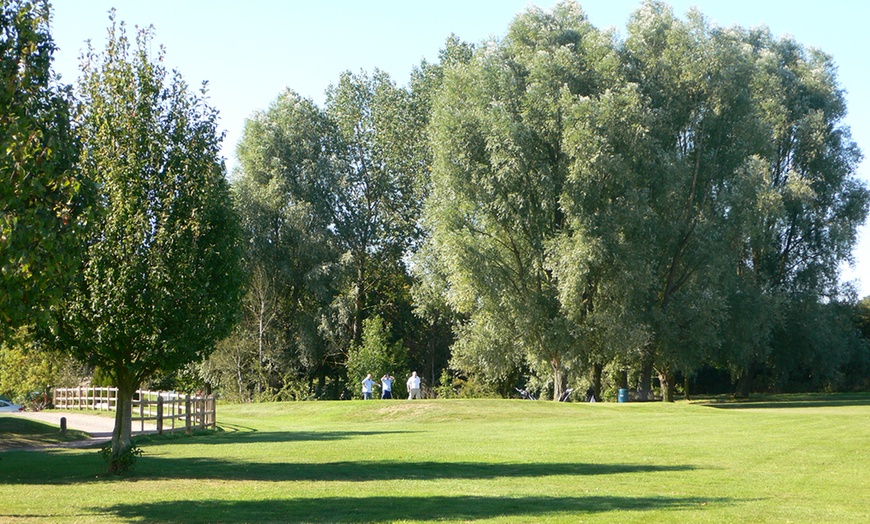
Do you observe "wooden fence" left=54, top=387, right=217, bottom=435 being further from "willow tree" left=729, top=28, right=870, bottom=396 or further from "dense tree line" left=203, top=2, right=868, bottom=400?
"willow tree" left=729, top=28, right=870, bottom=396

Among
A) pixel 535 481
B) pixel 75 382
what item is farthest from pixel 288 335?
pixel 535 481

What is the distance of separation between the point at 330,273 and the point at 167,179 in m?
37.5

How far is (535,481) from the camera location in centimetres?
1727

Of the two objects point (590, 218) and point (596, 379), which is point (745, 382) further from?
point (590, 218)

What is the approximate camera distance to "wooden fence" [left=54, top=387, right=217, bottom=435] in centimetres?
3010

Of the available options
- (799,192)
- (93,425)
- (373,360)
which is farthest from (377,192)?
(93,425)

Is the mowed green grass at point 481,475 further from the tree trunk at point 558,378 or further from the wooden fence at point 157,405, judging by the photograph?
the tree trunk at point 558,378

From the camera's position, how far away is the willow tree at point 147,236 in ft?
61.2

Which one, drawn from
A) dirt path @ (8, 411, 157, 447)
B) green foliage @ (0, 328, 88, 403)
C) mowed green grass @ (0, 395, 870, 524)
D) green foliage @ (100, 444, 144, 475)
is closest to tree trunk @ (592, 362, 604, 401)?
mowed green grass @ (0, 395, 870, 524)

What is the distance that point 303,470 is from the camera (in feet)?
64.7

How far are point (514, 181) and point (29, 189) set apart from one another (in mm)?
33162

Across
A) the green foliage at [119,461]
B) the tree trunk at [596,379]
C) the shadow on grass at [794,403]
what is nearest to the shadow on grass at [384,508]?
the green foliage at [119,461]

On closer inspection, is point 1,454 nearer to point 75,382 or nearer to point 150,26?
point 150,26

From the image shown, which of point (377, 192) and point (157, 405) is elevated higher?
point (377, 192)
